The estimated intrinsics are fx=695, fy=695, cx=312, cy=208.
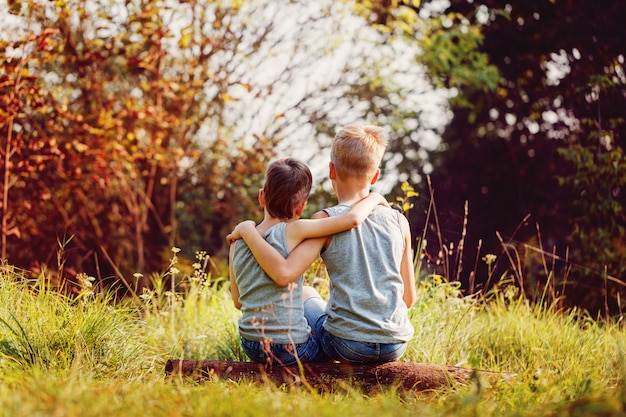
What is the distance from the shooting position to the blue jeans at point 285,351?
2.91 meters

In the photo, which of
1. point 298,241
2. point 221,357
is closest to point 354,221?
point 298,241

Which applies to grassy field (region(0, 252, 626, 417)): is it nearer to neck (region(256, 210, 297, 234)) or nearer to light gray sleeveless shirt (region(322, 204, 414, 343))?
light gray sleeveless shirt (region(322, 204, 414, 343))

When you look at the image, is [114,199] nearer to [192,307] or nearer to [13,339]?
[192,307]

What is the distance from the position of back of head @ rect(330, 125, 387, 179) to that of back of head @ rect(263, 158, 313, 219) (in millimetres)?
153

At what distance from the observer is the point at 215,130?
773 centimetres

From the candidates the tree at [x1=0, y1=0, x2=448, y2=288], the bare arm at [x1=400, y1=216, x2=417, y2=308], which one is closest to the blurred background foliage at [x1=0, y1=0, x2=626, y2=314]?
the tree at [x1=0, y1=0, x2=448, y2=288]

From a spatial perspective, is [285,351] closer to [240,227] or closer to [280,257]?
[280,257]

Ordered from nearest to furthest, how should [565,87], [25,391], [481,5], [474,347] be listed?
[25,391]
[474,347]
[565,87]
[481,5]

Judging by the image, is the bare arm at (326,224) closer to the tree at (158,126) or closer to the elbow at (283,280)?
the elbow at (283,280)

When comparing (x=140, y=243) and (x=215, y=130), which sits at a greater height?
(x=215, y=130)

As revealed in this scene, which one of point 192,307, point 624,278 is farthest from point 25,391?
point 624,278

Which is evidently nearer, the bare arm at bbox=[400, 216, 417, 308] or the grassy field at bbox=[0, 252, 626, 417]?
the grassy field at bbox=[0, 252, 626, 417]

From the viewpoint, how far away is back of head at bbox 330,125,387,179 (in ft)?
9.66

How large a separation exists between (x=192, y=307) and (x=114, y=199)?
360cm
